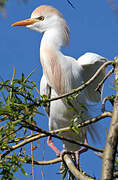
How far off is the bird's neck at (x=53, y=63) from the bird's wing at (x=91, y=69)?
0.57 feet

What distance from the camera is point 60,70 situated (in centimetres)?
232

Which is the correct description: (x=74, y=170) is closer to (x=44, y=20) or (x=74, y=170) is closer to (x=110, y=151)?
(x=110, y=151)

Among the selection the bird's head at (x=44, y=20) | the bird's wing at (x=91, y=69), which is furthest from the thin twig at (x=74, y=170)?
the bird's head at (x=44, y=20)

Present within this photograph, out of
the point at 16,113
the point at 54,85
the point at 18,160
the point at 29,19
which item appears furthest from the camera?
the point at 29,19

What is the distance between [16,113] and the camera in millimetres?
1058

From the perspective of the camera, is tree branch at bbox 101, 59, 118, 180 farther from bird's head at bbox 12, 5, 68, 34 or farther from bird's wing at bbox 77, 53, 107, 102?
bird's head at bbox 12, 5, 68, 34

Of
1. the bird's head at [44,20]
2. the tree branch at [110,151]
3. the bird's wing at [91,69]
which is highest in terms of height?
the bird's head at [44,20]

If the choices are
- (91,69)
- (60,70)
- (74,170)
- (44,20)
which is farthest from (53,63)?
(74,170)

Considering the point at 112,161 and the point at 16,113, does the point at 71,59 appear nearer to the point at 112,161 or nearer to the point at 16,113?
the point at 16,113

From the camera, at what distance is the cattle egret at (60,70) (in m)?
2.29

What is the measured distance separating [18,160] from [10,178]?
0.35ft

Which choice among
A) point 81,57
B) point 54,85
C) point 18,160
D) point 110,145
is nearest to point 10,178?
point 18,160

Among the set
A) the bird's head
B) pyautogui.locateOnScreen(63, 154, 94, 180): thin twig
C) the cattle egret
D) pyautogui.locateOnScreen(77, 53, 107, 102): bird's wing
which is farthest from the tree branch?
the bird's head

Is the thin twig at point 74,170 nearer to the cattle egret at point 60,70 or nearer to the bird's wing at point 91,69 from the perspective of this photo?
the cattle egret at point 60,70
